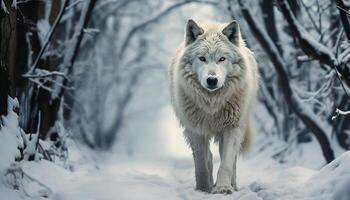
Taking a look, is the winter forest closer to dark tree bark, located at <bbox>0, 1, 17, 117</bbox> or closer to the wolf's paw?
dark tree bark, located at <bbox>0, 1, 17, 117</bbox>

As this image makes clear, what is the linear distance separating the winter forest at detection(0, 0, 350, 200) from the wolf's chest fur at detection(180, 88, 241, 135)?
1.95 feet

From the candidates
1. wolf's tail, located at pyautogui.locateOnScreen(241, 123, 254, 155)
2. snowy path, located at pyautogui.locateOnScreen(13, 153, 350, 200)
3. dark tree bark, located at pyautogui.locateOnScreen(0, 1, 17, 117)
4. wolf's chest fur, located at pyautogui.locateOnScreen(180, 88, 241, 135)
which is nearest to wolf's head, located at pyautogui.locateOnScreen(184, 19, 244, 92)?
wolf's chest fur, located at pyautogui.locateOnScreen(180, 88, 241, 135)

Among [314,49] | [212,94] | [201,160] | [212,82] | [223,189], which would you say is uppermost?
[314,49]

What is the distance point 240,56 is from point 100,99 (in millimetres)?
16325

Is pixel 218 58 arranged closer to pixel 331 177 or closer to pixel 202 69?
pixel 202 69

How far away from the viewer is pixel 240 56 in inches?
267

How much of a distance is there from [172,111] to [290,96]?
1943 millimetres

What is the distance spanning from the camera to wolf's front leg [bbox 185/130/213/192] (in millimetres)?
6773

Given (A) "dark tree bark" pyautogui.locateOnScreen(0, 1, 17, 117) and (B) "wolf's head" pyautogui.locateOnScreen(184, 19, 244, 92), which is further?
(B) "wolf's head" pyautogui.locateOnScreen(184, 19, 244, 92)

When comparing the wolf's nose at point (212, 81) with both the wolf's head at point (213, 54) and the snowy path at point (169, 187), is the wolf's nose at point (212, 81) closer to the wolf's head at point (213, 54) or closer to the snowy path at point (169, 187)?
the wolf's head at point (213, 54)

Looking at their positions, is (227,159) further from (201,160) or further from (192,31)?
(192,31)

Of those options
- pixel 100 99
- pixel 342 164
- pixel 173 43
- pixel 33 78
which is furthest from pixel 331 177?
pixel 173 43

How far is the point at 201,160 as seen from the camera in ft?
22.5

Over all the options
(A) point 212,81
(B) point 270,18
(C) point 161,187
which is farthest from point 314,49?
(B) point 270,18
